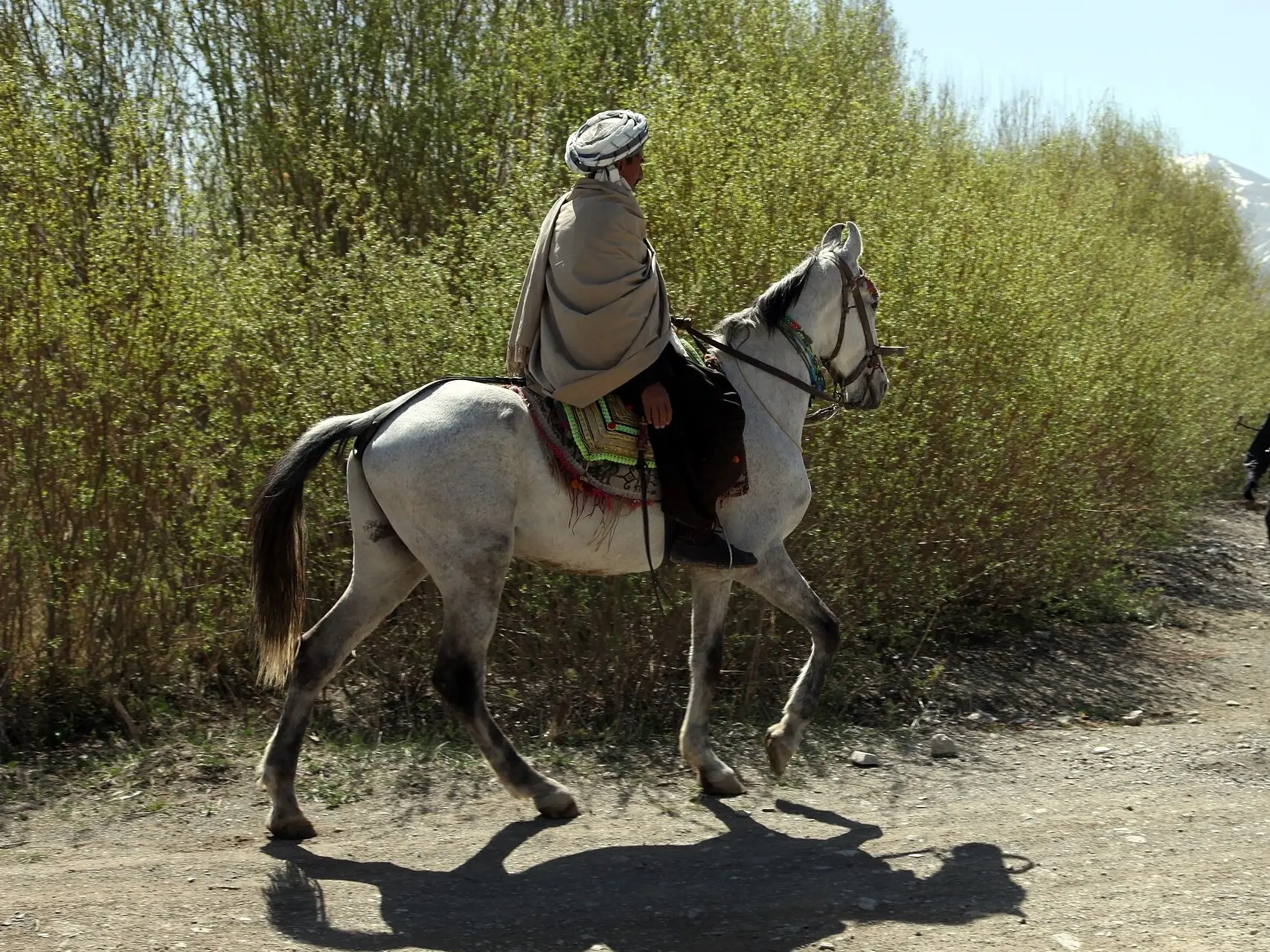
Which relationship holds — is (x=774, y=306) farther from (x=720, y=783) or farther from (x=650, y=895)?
(x=650, y=895)

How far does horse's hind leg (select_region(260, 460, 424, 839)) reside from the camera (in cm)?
539

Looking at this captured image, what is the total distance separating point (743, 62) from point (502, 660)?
24.3ft

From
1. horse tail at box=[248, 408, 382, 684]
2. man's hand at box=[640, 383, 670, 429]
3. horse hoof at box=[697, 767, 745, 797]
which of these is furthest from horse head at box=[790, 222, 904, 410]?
horse tail at box=[248, 408, 382, 684]

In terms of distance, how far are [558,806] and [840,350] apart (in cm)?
257

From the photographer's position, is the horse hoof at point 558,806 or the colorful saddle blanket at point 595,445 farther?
the horse hoof at point 558,806

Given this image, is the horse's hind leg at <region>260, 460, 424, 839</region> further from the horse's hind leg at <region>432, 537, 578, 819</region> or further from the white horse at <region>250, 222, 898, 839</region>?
the horse's hind leg at <region>432, 537, 578, 819</region>

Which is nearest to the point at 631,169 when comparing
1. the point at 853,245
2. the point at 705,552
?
the point at 853,245

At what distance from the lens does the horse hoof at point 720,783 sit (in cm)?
610

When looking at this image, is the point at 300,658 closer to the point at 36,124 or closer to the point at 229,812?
the point at 229,812

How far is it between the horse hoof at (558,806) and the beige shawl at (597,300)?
1721 millimetres

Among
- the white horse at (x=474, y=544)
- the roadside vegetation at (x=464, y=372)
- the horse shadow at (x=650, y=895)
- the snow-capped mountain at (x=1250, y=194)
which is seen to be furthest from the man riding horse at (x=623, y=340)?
the snow-capped mountain at (x=1250, y=194)

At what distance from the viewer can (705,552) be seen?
566 cm

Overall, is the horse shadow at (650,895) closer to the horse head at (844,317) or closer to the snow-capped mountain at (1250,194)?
the horse head at (844,317)

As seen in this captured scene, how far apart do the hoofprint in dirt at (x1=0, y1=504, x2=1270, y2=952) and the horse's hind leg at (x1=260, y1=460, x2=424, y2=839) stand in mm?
250
